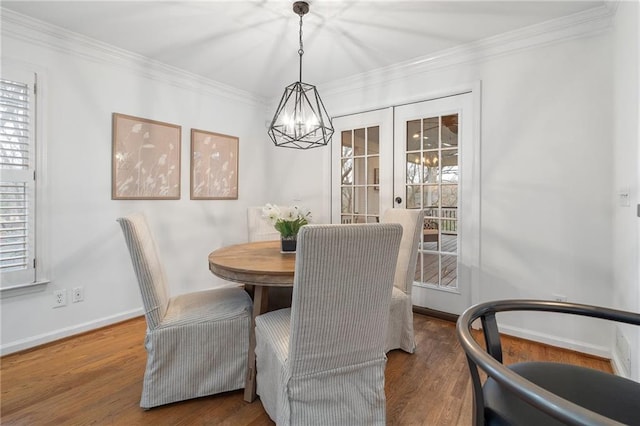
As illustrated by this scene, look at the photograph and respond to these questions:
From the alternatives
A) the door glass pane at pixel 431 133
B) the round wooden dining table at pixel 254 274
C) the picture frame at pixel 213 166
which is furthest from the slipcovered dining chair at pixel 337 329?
the picture frame at pixel 213 166

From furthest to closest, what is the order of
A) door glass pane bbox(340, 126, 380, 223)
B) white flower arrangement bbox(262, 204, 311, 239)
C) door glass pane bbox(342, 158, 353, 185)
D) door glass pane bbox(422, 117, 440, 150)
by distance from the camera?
door glass pane bbox(342, 158, 353, 185) < door glass pane bbox(340, 126, 380, 223) < door glass pane bbox(422, 117, 440, 150) < white flower arrangement bbox(262, 204, 311, 239)

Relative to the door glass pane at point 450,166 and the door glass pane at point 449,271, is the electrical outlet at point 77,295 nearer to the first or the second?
the door glass pane at point 449,271

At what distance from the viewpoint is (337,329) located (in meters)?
1.29

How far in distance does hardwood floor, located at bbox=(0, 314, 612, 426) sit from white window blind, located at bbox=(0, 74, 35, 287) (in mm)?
675

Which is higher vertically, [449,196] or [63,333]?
[449,196]

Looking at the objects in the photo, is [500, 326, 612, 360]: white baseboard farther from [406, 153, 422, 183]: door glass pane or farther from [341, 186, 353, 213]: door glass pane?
[341, 186, 353, 213]: door glass pane

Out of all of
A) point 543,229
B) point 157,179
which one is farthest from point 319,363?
point 157,179

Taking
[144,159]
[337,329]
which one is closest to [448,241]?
[337,329]

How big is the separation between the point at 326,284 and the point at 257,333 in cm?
68

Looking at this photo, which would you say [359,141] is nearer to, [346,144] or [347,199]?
[346,144]

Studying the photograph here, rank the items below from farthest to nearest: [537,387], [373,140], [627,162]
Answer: [373,140], [627,162], [537,387]

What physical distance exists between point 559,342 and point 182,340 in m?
2.65

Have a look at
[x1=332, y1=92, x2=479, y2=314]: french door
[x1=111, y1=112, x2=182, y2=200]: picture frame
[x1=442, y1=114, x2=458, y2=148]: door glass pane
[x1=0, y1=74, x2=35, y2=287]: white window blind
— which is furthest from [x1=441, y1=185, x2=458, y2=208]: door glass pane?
[x1=0, y1=74, x2=35, y2=287]: white window blind

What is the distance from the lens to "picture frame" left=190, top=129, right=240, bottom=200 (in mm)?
3432
